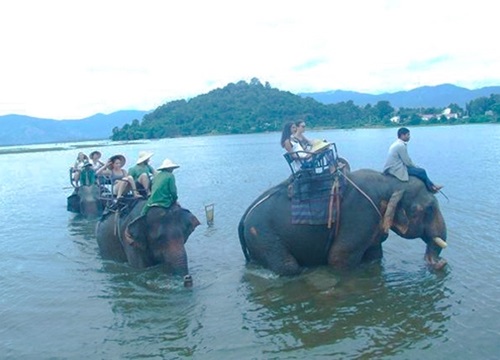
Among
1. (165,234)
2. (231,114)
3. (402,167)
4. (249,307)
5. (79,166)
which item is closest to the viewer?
(249,307)

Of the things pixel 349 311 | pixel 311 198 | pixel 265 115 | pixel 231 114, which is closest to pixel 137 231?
pixel 311 198

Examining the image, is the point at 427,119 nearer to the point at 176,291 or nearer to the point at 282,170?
the point at 282,170

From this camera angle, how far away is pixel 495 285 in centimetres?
874

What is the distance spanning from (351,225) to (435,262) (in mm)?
1710

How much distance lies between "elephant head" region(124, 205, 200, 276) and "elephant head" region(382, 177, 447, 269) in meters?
3.37

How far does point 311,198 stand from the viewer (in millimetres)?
9031

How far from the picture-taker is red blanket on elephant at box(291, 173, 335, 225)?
8938 millimetres

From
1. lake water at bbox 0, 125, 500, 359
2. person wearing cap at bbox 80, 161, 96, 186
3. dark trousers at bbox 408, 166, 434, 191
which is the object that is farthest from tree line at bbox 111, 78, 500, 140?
dark trousers at bbox 408, 166, 434, 191

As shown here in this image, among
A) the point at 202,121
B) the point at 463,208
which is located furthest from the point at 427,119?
the point at 463,208

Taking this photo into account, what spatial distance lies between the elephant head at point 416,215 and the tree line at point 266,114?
367 ft

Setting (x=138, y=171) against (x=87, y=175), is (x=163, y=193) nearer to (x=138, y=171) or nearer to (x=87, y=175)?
(x=138, y=171)

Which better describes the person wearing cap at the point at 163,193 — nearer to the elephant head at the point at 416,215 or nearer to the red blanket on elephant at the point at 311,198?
the red blanket on elephant at the point at 311,198

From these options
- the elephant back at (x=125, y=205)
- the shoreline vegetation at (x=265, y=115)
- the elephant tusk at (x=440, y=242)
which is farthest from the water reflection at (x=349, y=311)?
the shoreline vegetation at (x=265, y=115)

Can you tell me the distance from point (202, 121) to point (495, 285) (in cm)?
14433
